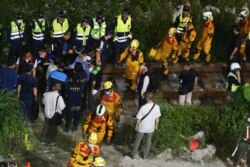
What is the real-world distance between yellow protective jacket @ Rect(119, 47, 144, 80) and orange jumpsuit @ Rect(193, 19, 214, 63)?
7.36 feet

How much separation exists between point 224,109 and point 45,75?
4461mm

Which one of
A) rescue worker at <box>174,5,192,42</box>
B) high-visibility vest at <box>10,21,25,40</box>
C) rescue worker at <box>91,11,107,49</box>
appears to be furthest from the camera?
rescue worker at <box>174,5,192,42</box>

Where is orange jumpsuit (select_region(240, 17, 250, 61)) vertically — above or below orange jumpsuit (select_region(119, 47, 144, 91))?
above

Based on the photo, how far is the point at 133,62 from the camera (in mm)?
16688

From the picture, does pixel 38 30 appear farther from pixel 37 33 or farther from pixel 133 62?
pixel 133 62

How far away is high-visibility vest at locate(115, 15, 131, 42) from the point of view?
1758 centimetres

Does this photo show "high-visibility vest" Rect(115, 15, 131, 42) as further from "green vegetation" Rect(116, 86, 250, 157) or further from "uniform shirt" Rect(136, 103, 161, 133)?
"uniform shirt" Rect(136, 103, 161, 133)

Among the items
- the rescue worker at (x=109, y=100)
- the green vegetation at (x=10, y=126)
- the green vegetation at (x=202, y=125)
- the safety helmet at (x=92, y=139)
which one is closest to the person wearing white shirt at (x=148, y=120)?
the green vegetation at (x=202, y=125)

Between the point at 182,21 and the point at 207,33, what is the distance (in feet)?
2.51

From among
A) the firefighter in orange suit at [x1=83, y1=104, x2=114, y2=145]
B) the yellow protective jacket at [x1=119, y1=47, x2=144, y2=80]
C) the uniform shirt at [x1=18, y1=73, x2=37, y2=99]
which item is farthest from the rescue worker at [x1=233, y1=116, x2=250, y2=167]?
the uniform shirt at [x1=18, y1=73, x2=37, y2=99]

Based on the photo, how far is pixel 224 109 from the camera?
1509 cm

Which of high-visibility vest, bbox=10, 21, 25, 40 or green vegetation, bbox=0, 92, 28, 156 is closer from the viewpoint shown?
green vegetation, bbox=0, 92, 28, 156

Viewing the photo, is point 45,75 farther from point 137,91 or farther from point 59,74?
→ point 137,91

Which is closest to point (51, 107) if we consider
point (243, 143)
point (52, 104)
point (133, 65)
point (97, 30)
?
point (52, 104)
